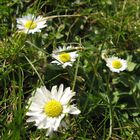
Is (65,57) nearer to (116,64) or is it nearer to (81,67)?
(81,67)

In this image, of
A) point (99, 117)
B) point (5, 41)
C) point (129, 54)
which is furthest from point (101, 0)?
point (99, 117)

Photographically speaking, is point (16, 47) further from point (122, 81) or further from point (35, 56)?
point (122, 81)

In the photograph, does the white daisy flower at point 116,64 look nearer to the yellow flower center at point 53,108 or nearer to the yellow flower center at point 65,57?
the yellow flower center at point 65,57

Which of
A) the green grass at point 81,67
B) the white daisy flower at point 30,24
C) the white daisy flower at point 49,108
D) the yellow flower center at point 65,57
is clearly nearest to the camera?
the white daisy flower at point 49,108

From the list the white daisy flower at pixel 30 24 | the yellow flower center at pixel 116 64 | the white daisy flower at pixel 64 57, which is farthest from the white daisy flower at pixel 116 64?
the white daisy flower at pixel 30 24

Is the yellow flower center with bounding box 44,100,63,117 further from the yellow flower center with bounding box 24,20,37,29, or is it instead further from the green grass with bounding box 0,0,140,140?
the yellow flower center with bounding box 24,20,37,29

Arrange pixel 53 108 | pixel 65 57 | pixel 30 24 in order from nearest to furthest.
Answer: pixel 53 108
pixel 65 57
pixel 30 24

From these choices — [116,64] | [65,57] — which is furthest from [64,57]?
[116,64]
